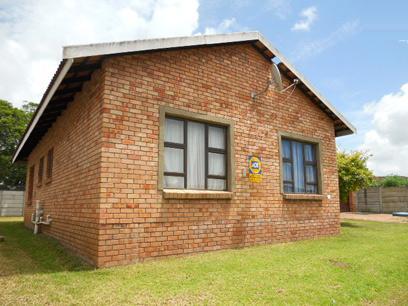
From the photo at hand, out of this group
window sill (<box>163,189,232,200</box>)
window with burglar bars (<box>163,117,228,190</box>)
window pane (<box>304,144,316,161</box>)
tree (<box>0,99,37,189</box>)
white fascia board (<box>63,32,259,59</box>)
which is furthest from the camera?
tree (<box>0,99,37,189</box>)

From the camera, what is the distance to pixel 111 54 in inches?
233

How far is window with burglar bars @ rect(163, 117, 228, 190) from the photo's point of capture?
22.0 ft

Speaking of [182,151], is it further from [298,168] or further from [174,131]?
[298,168]

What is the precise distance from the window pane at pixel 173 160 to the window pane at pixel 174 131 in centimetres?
22

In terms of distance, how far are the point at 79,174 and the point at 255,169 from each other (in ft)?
13.3

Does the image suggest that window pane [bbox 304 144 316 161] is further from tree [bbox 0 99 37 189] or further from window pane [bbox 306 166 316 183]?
tree [bbox 0 99 37 189]

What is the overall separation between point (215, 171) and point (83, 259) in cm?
328

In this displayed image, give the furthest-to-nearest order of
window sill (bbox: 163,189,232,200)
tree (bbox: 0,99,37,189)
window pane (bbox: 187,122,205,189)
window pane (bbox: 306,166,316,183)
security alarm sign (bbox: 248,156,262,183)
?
1. tree (bbox: 0,99,37,189)
2. window pane (bbox: 306,166,316,183)
3. security alarm sign (bbox: 248,156,262,183)
4. window pane (bbox: 187,122,205,189)
5. window sill (bbox: 163,189,232,200)

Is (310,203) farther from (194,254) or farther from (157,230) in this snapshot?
(157,230)

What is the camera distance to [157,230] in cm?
604

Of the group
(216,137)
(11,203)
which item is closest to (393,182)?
(216,137)

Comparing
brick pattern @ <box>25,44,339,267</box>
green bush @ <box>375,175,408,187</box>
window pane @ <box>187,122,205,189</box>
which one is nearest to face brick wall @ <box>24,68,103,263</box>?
brick pattern @ <box>25,44,339,267</box>

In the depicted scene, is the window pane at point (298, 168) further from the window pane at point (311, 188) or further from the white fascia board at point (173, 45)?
the white fascia board at point (173, 45)

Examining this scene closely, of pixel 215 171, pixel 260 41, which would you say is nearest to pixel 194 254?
pixel 215 171
